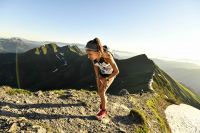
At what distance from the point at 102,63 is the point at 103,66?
22 centimetres

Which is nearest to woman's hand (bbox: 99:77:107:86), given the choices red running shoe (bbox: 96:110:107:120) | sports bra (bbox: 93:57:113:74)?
sports bra (bbox: 93:57:113:74)

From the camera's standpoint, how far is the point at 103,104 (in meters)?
15.1

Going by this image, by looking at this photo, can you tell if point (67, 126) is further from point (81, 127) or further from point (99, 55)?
point (99, 55)

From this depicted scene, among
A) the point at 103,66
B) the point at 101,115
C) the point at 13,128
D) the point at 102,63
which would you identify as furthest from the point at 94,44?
the point at 13,128

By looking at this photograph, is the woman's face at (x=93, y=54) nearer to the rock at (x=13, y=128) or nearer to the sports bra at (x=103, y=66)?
the sports bra at (x=103, y=66)

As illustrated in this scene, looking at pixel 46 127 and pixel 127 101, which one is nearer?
pixel 46 127

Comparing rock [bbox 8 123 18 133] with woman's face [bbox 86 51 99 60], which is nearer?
rock [bbox 8 123 18 133]

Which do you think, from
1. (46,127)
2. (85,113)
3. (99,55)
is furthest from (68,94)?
(99,55)

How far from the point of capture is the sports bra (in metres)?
13.7

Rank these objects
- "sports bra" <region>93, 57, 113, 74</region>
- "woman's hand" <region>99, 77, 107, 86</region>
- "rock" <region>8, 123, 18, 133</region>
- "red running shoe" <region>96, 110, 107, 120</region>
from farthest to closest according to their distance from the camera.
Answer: "red running shoe" <region>96, 110, 107, 120</region>
"woman's hand" <region>99, 77, 107, 86</region>
"sports bra" <region>93, 57, 113, 74</region>
"rock" <region>8, 123, 18, 133</region>

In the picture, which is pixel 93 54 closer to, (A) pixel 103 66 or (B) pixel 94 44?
(B) pixel 94 44

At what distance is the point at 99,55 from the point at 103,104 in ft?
12.7

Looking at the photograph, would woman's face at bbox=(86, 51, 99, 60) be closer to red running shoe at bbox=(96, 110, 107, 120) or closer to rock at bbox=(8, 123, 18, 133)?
red running shoe at bbox=(96, 110, 107, 120)

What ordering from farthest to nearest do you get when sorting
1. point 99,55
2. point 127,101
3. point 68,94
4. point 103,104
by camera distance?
point 127,101
point 68,94
point 103,104
point 99,55
